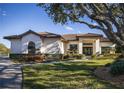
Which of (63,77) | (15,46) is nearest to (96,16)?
(63,77)

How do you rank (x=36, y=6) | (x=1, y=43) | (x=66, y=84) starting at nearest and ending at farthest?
(x=66, y=84) < (x=1, y=43) < (x=36, y=6)

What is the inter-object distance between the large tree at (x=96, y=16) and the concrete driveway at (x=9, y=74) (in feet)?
7.98

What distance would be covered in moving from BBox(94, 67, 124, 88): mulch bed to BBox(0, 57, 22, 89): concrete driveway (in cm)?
305

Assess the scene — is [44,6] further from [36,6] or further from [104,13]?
[104,13]

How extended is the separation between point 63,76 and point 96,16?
2614 mm

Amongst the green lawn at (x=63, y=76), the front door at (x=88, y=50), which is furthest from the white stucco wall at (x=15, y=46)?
the front door at (x=88, y=50)

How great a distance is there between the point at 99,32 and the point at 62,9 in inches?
71.8

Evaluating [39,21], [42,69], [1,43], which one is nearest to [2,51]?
[1,43]

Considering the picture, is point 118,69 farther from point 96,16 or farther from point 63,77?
point 96,16

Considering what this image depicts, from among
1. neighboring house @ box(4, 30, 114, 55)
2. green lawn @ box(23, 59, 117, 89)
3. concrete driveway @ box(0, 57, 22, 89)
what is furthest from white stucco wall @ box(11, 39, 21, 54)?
green lawn @ box(23, 59, 117, 89)

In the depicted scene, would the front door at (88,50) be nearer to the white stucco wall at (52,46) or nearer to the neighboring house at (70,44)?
the neighboring house at (70,44)

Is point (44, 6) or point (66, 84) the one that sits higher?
point (44, 6)

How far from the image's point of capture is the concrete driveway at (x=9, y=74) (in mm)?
10816

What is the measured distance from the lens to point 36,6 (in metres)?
12.7
